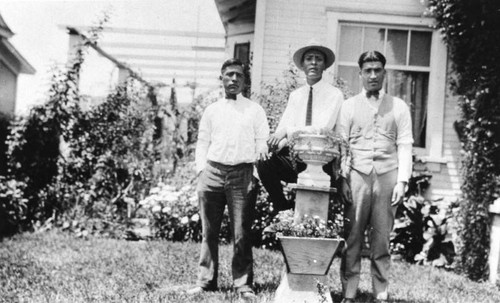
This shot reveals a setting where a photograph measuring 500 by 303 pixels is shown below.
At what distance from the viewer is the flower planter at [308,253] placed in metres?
4.18

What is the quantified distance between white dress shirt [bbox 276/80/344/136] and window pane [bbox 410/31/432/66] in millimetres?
4716

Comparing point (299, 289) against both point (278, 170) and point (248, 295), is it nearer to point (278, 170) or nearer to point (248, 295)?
point (248, 295)

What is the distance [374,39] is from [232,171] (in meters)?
4.96

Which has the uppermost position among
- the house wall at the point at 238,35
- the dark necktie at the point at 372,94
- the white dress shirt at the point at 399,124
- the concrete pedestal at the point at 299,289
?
the house wall at the point at 238,35

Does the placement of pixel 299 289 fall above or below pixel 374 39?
below

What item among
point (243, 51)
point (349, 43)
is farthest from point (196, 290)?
point (243, 51)

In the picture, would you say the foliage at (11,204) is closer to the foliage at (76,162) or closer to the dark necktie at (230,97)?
the foliage at (76,162)

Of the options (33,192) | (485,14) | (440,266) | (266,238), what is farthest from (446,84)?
(33,192)

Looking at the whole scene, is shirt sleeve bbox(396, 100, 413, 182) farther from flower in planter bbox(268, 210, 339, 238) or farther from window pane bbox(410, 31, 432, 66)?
window pane bbox(410, 31, 432, 66)

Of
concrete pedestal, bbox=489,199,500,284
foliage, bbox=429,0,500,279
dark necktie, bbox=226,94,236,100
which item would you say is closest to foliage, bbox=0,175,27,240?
dark necktie, bbox=226,94,236,100

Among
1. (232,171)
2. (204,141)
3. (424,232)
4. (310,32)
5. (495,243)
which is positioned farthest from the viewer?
(310,32)

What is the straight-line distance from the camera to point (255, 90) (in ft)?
28.0

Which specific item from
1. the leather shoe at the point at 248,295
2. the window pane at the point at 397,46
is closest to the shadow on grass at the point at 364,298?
the leather shoe at the point at 248,295

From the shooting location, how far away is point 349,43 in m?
8.69
